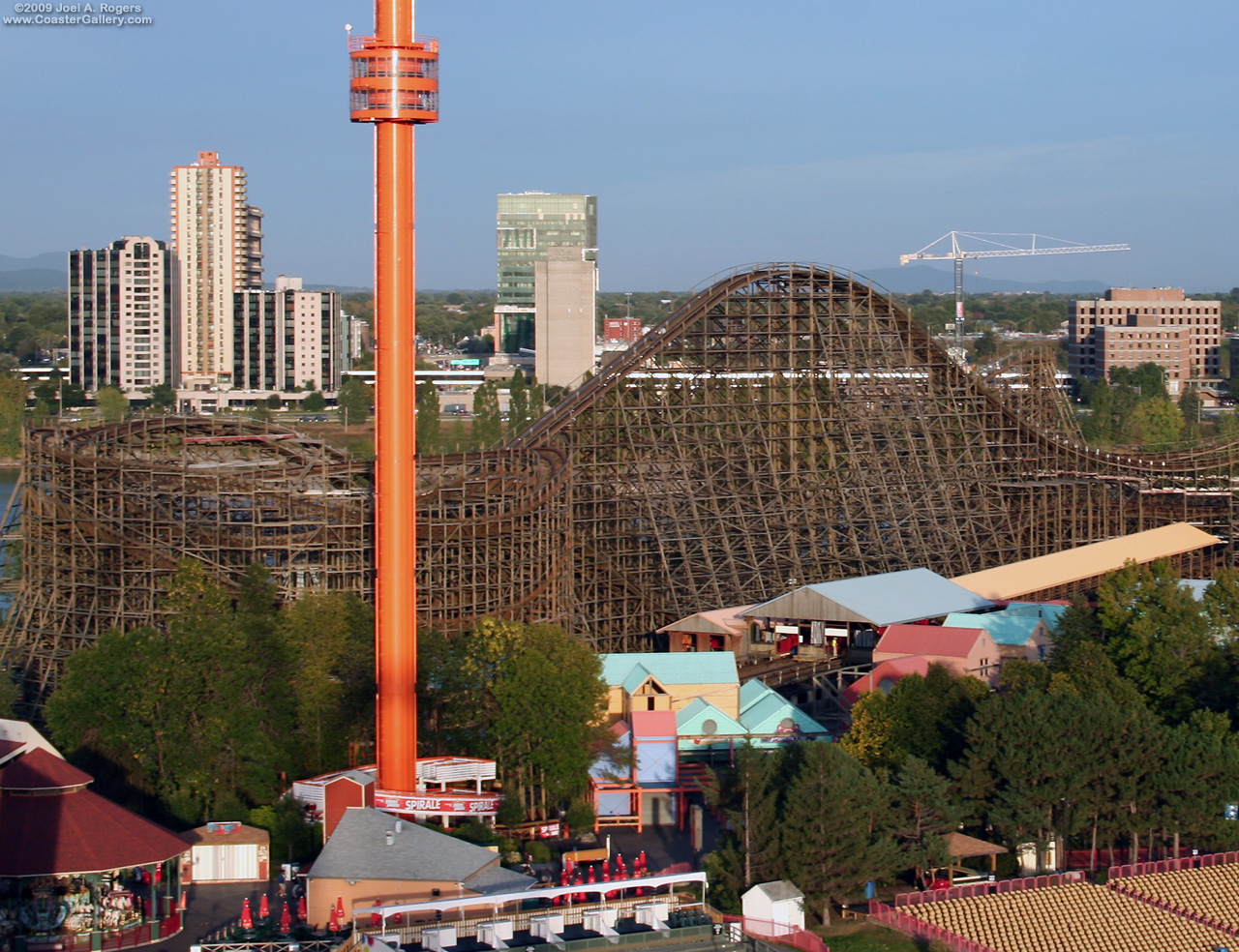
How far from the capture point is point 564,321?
136 meters

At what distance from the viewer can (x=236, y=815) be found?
30.3m

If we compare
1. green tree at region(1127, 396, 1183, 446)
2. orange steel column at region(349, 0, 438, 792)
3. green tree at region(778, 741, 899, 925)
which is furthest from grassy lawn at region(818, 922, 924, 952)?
green tree at region(1127, 396, 1183, 446)

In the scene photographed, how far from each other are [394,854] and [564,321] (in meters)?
111

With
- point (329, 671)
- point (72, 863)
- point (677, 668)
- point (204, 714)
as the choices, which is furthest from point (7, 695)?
point (677, 668)

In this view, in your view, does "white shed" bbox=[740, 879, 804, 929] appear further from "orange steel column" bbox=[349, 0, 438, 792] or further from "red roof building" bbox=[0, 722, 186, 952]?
"red roof building" bbox=[0, 722, 186, 952]

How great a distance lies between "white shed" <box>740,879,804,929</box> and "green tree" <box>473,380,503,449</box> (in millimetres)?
54755

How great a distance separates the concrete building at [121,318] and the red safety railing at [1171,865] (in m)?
110

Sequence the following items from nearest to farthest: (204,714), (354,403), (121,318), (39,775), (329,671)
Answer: (39,775), (204,714), (329,671), (354,403), (121,318)

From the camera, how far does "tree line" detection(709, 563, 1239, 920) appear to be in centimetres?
2694

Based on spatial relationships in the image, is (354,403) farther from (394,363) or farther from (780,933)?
(780,933)

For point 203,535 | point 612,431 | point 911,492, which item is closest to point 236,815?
point 203,535

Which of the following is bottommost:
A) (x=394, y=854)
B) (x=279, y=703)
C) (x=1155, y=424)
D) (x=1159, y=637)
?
(x=394, y=854)

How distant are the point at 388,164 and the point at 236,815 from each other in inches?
447

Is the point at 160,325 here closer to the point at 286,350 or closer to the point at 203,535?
the point at 286,350
